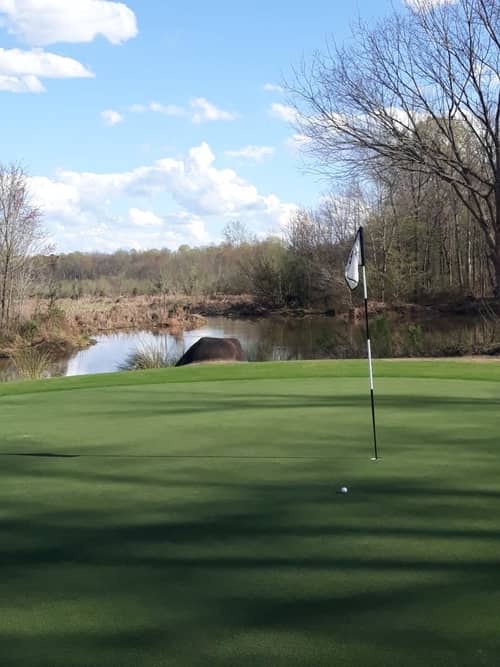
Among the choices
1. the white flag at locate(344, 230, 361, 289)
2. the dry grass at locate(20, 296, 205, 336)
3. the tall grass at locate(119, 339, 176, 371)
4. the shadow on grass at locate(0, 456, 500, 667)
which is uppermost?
the dry grass at locate(20, 296, 205, 336)

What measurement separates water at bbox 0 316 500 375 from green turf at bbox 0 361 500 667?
1470 centimetres

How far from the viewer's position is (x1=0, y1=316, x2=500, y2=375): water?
23.4 meters

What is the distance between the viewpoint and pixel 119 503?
4980 millimetres

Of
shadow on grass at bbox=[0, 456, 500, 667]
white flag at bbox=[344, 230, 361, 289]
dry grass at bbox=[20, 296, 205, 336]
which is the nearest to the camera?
shadow on grass at bbox=[0, 456, 500, 667]

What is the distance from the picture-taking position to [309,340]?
1309 inches

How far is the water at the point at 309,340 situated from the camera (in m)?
23.4

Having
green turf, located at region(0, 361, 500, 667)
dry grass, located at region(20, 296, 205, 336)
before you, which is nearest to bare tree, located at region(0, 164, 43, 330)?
dry grass, located at region(20, 296, 205, 336)

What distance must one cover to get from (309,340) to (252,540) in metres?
29.3

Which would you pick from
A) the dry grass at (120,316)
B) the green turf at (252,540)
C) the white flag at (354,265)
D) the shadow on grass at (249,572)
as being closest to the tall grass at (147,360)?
the dry grass at (120,316)

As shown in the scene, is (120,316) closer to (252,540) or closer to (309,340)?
(309,340)

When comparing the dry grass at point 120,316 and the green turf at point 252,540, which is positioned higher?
the dry grass at point 120,316

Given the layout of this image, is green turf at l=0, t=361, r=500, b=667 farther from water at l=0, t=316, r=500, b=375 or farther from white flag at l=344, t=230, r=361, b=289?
water at l=0, t=316, r=500, b=375

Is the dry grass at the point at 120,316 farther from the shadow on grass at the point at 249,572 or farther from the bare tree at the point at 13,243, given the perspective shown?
the shadow on grass at the point at 249,572

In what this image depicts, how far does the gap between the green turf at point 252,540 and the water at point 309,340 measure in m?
14.7
